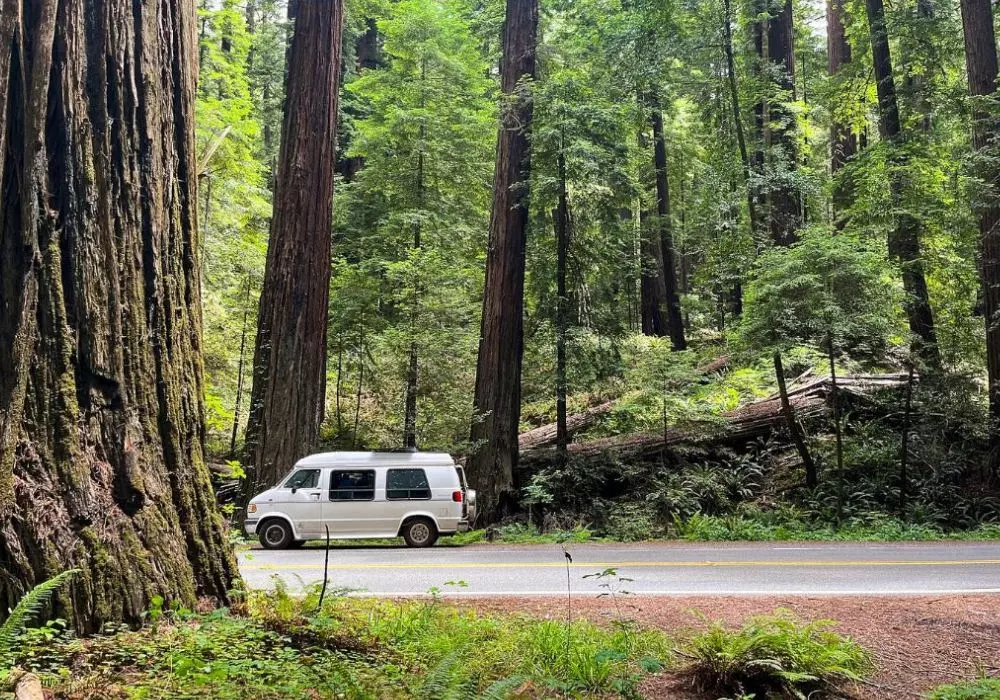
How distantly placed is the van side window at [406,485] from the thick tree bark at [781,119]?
361 inches

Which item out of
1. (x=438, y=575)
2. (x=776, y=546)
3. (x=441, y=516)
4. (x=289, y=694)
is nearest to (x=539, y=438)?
(x=441, y=516)

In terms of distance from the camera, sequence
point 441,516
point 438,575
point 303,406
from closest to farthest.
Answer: point 438,575
point 303,406
point 441,516

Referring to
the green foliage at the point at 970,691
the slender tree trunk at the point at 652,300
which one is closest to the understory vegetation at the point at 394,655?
the green foliage at the point at 970,691

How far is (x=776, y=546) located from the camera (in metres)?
12.5

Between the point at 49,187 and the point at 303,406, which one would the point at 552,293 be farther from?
the point at 49,187

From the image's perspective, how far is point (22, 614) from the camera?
133 inches

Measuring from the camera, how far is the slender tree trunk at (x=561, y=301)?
16.3 metres

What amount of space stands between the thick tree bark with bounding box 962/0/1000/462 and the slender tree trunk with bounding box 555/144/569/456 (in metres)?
8.05

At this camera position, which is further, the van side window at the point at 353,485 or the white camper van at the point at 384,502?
the van side window at the point at 353,485

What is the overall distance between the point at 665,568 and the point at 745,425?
8368 mm

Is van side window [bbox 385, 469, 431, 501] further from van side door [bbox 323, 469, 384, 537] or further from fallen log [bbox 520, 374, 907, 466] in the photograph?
fallen log [bbox 520, 374, 907, 466]

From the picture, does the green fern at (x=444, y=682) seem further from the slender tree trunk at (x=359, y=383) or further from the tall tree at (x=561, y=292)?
the slender tree trunk at (x=359, y=383)

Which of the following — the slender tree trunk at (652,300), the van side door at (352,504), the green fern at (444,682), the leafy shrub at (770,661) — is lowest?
the leafy shrub at (770,661)

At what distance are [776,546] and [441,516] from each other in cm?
605
